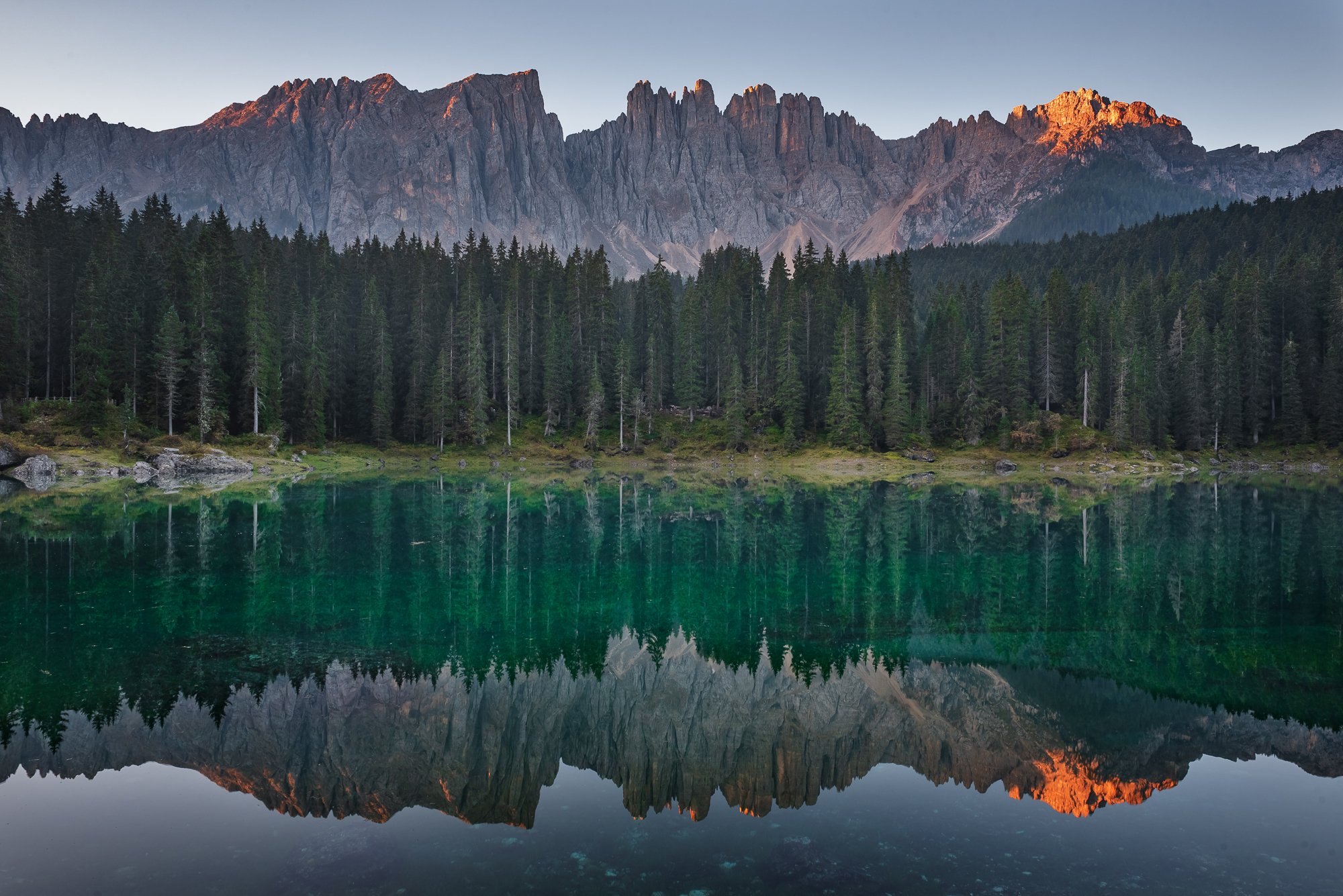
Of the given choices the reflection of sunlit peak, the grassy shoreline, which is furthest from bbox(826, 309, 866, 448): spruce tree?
the reflection of sunlit peak

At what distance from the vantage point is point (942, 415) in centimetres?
10200

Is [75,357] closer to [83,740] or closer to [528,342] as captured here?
[528,342]

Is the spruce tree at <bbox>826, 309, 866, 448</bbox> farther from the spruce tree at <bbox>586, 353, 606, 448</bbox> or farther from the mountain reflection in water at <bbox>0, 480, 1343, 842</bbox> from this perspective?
the mountain reflection in water at <bbox>0, 480, 1343, 842</bbox>

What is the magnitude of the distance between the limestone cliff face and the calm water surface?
0.08m

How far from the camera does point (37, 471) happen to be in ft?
192

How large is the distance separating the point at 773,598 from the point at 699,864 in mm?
17026

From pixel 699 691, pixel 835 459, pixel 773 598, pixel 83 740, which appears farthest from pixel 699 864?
pixel 835 459

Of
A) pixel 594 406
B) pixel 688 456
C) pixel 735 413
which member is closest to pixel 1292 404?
pixel 735 413

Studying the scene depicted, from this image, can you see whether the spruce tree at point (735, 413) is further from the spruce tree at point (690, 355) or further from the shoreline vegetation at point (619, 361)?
the spruce tree at point (690, 355)

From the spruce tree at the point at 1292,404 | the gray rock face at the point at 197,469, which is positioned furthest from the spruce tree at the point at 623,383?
the spruce tree at the point at 1292,404

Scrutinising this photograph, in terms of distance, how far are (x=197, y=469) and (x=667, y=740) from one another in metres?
68.4

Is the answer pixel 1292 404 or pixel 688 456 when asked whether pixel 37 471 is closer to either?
pixel 688 456

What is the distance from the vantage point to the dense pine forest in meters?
78.2

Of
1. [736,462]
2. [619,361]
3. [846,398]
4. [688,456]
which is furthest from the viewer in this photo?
[619,361]
